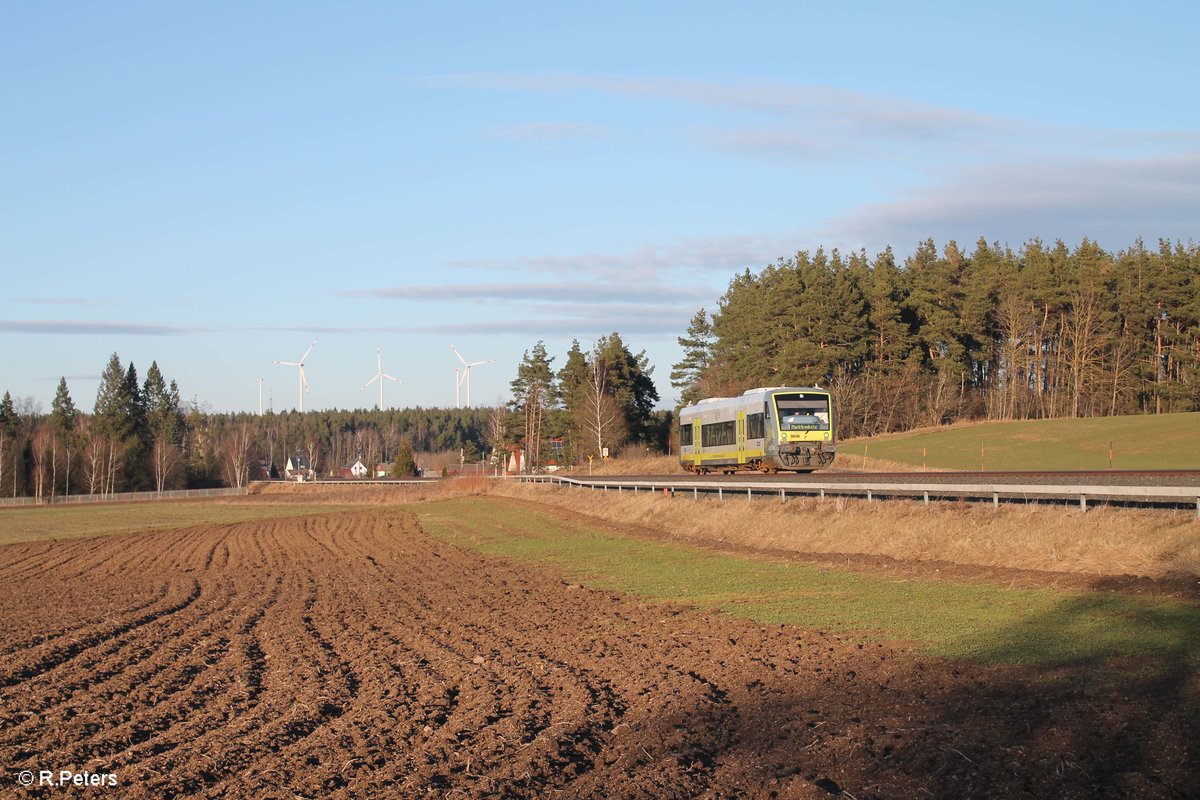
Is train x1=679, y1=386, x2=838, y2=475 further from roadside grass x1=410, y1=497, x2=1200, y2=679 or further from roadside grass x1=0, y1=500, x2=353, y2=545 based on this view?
roadside grass x1=0, y1=500, x2=353, y2=545

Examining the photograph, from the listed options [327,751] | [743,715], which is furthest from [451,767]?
[743,715]

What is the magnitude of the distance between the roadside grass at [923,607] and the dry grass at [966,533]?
149cm

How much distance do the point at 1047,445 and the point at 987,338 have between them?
29.5m

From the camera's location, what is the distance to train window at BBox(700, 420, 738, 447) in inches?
1886

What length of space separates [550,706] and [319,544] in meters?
27.9

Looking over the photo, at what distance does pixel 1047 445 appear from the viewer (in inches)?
2267

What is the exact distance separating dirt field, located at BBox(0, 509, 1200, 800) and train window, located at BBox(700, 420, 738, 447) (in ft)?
101

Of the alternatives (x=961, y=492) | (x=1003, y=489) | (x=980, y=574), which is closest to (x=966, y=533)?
(x=1003, y=489)

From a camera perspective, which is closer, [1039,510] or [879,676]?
[879,676]


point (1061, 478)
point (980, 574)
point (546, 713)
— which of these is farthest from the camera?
point (1061, 478)

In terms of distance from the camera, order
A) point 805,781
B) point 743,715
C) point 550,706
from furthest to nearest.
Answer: point 550,706 < point 743,715 < point 805,781

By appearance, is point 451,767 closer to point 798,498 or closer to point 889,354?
point 798,498

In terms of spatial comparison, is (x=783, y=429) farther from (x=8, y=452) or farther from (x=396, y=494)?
(x=8, y=452)

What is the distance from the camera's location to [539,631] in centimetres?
1496
